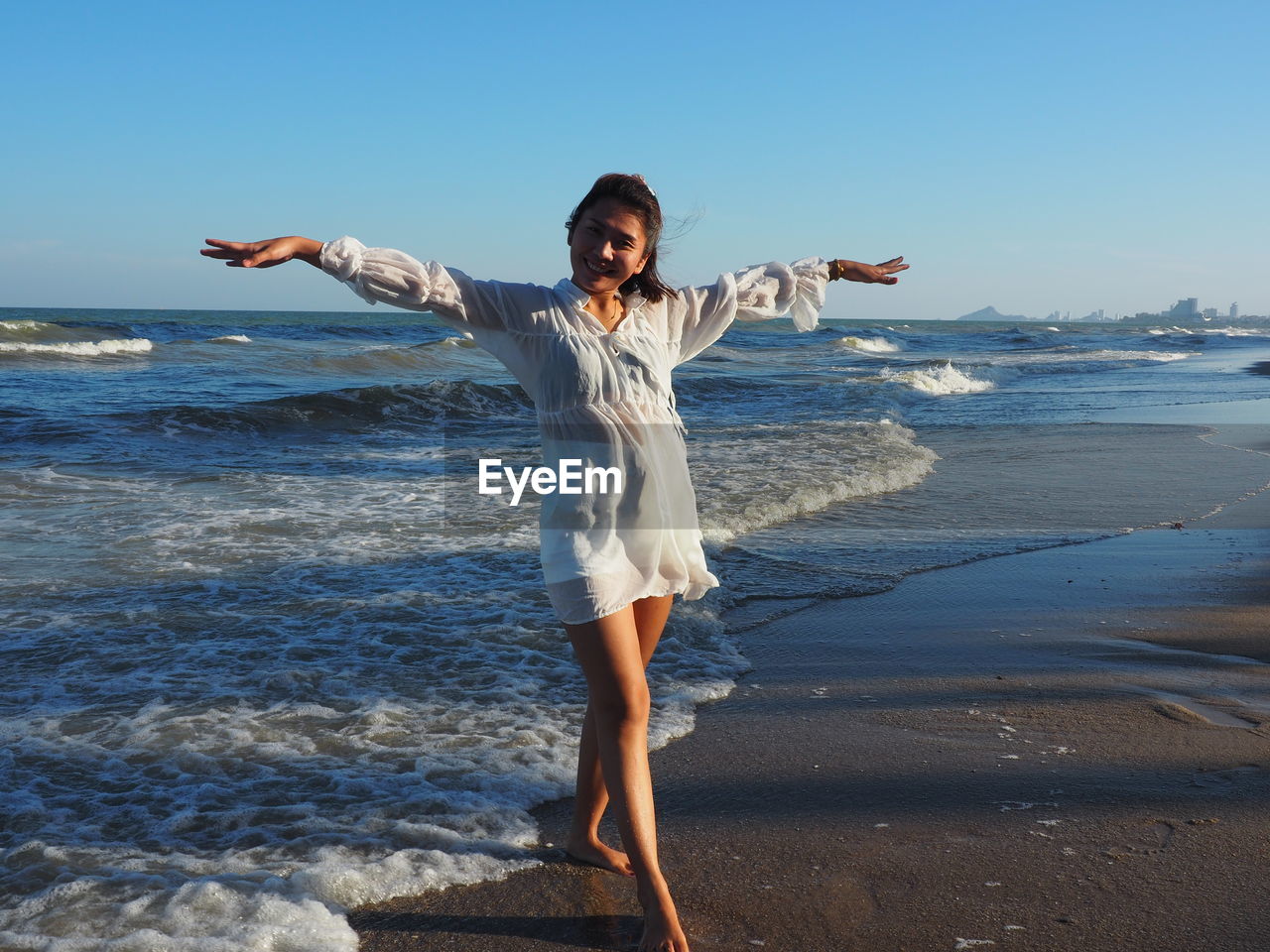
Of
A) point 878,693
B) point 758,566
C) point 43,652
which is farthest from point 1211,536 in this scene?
point 43,652

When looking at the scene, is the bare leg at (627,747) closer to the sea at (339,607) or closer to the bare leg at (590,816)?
the bare leg at (590,816)

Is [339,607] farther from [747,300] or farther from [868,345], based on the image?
[868,345]

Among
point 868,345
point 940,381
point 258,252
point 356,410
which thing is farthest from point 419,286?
point 868,345

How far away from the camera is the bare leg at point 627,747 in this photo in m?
2.42

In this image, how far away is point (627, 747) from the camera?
246cm

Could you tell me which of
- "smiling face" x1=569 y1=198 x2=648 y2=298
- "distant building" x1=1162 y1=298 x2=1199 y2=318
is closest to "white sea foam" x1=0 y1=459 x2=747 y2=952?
"smiling face" x1=569 y1=198 x2=648 y2=298

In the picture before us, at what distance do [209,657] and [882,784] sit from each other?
10.2 feet

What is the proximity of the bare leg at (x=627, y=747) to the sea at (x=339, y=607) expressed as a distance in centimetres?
65

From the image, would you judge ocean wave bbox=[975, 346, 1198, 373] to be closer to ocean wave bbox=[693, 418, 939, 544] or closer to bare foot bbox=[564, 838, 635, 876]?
ocean wave bbox=[693, 418, 939, 544]

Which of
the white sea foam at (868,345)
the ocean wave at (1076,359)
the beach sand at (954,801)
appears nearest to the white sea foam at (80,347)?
the ocean wave at (1076,359)

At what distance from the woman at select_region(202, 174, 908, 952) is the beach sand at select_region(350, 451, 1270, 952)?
45cm

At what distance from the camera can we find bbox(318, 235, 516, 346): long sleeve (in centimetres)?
239

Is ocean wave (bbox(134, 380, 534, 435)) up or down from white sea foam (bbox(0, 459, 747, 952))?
up

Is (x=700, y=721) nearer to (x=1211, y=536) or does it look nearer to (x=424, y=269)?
(x=424, y=269)
